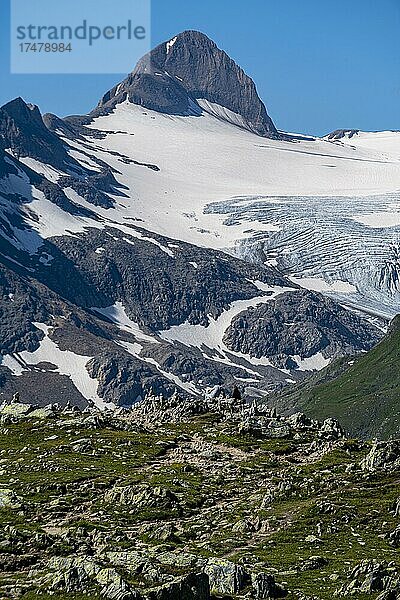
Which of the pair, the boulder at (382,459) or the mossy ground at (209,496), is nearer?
the mossy ground at (209,496)

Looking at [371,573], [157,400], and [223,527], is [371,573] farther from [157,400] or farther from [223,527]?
[157,400]

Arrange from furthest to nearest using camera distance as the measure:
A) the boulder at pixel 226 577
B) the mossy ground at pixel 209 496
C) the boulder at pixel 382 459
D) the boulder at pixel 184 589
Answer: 1. the boulder at pixel 382 459
2. the mossy ground at pixel 209 496
3. the boulder at pixel 226 577
4. the boulder at pixel 184 589

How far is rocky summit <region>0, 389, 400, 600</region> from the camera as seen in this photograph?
38.8 metres

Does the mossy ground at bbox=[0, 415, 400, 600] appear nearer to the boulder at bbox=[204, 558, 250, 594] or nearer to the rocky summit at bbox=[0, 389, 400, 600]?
the rocky summit at bbox=[0, 389, 400, 600]

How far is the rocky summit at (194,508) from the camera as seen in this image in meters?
38.8

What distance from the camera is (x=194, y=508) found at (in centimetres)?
5603

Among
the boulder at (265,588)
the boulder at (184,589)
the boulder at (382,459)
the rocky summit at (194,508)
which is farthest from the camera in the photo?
the boulder at (382,459)

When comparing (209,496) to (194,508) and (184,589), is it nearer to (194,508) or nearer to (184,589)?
(194,508)

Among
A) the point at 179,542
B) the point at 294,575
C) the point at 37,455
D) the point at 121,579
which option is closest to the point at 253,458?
the point at 37,455

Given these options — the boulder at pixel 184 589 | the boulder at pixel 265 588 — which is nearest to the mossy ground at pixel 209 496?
the boulder at pixel 265 588

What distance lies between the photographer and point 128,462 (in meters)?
67.1

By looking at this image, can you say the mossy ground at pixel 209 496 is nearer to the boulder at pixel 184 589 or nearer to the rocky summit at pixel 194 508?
the rocky summit at pixel 194 508

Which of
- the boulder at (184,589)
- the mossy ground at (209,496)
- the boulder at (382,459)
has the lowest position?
the mossy ground at (209,496)

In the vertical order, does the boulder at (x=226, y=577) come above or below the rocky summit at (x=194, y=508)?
above
